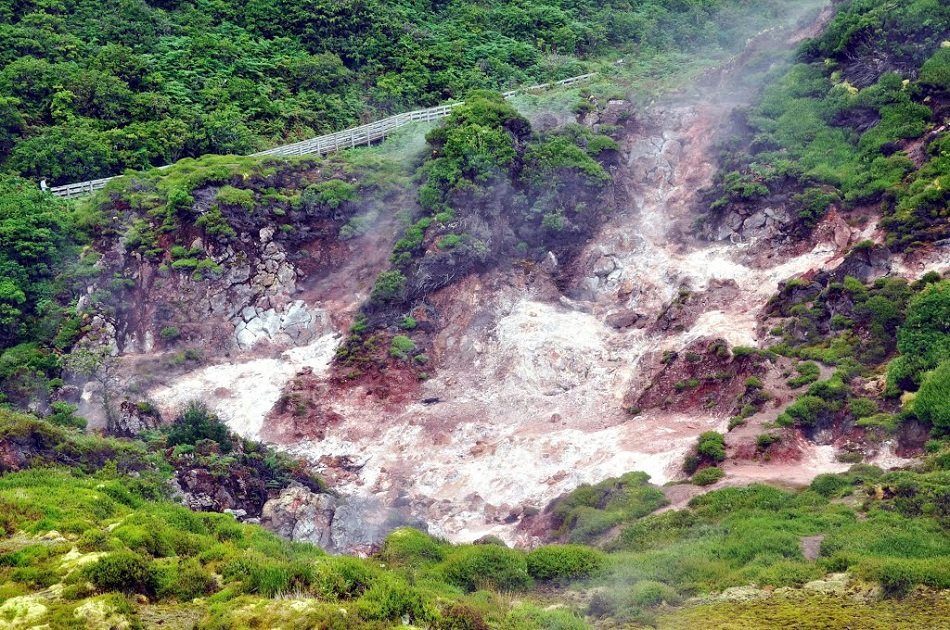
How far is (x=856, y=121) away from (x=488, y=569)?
31998mm

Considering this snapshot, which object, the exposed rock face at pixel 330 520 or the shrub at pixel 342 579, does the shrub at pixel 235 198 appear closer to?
the exposed rock face at pixel 330 520

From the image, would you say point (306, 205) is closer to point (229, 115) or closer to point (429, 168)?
point (429, 168)

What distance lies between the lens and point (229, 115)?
58.2m

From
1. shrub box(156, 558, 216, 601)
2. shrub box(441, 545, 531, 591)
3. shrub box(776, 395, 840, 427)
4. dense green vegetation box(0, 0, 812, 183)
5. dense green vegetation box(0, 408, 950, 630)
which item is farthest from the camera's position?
dense green vegetation box(0, 0, 812, 183)

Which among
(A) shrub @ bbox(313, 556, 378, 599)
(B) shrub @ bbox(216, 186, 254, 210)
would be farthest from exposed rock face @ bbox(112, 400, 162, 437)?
(A) shrub @ bbox(313, 556, 378, 599)

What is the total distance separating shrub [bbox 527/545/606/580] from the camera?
970 inches

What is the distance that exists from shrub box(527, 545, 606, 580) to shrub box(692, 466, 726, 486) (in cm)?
650

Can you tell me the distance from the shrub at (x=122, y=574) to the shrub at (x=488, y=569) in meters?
8.24

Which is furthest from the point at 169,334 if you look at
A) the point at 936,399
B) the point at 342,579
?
the point at 936,399

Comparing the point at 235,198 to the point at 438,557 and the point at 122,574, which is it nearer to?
the point at 438,557

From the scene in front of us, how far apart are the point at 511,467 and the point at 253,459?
9302 mm

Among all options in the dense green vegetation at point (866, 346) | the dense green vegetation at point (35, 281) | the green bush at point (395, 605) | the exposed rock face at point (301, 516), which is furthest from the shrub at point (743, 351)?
the dense green vegetation at point (35, 281)

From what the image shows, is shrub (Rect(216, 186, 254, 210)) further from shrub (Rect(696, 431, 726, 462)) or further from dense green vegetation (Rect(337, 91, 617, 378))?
shrub (Rect(696, 431, 726, 462))

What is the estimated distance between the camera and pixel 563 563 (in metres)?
24.9
